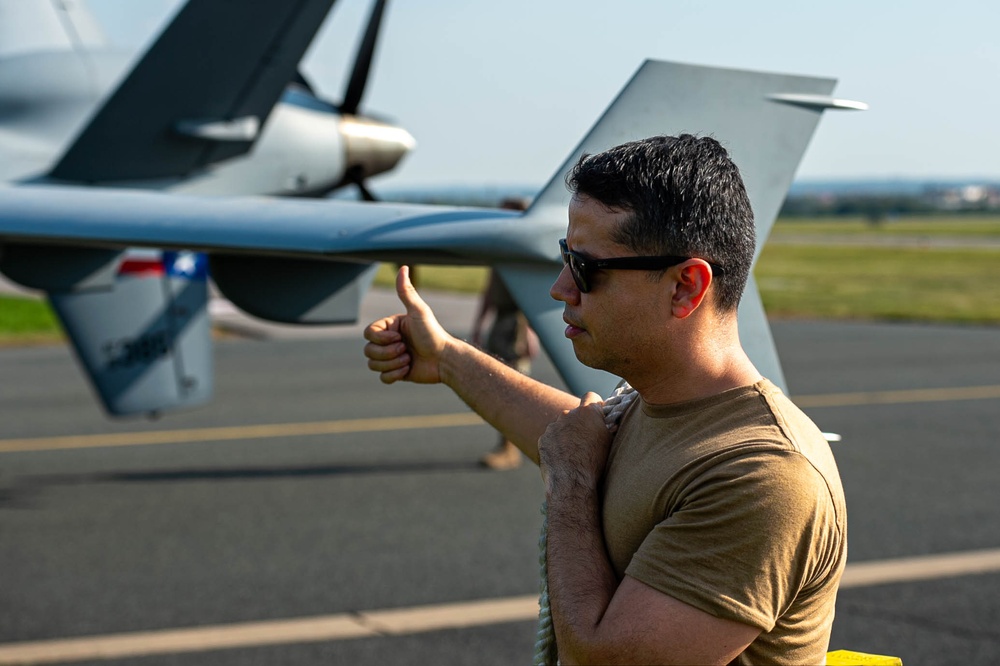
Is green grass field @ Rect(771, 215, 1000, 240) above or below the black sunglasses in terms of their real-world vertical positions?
below

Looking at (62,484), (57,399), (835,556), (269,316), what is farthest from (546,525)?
(57,399)

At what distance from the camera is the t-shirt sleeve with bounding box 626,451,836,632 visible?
170cm

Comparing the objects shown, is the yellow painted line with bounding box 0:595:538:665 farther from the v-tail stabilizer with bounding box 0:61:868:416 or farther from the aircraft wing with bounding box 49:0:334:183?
the aircraft wing with bounding box 49:0:334:183

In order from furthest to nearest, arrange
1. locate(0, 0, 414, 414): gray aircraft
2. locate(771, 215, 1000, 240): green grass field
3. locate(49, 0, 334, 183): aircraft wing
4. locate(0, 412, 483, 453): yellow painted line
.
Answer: locate(771, 215, 1000, 240): green grass field < locate(0, 412, 483, 453): yellow painted line < locate(0, 0, 414, 414): gray aircraft < locate(49, 0, 334, 183): aircraft wing

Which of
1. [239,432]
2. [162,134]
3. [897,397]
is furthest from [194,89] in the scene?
[897,397]

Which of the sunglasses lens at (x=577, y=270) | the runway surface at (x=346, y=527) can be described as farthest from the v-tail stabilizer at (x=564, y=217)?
the runway surface at (x=346, y=527)

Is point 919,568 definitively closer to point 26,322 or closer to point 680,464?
point 680,464

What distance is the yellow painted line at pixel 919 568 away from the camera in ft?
19.1

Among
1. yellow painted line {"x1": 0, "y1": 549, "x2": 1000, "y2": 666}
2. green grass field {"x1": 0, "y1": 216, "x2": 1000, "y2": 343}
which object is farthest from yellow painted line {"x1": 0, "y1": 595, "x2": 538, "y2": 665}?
green grass field {"x1": 0, "y1": 216, "x2": 1000, "y2": 343}

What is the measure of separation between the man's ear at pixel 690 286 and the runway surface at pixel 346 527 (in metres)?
3.31

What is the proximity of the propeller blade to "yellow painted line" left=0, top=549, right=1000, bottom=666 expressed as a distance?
3797 mm

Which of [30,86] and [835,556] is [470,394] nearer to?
[835,556]

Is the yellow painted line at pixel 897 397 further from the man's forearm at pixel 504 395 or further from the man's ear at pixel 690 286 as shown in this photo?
the man's ear at pixel 690 286

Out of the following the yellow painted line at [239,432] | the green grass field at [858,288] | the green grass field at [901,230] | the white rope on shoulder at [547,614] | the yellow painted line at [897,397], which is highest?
the white rope on shoulder at [547,614]
